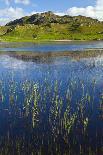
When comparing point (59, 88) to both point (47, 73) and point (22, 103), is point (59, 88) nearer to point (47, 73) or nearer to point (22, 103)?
point (22, 103)

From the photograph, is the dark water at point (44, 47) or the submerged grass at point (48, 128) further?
the dark water at point (44, 47)

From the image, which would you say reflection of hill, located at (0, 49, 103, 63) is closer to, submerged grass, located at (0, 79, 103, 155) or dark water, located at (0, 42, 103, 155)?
dark water, located at (0, 42, 103, 155)

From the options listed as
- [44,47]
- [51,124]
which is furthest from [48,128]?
[44,47]

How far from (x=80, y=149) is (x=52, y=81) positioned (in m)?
22.2

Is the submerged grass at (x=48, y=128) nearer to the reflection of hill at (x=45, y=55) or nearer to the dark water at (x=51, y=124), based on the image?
the dark water at (x=51, y=124)

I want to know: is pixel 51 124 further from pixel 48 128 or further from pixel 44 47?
pixel 44 47

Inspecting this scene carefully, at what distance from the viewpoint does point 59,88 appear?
36094mm

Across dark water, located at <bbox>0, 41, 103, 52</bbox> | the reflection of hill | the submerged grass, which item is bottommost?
the submerged grass

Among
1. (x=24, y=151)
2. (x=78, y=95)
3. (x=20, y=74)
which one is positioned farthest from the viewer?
(x=20, y=74)

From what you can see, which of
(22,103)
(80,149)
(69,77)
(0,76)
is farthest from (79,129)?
(0,76)

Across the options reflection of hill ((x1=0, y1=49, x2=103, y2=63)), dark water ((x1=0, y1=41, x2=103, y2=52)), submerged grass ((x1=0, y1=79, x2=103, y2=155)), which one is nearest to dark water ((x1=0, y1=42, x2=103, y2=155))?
submerged grass ((x1=0, y1=79, x2=103, y2=155))

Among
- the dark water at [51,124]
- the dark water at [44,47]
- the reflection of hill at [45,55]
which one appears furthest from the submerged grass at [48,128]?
the dark water at [44,47]

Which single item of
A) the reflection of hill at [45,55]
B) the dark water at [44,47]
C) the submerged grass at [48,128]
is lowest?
the submerged grass at [48,128]

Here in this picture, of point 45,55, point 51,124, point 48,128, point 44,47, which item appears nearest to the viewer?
point 48,128
